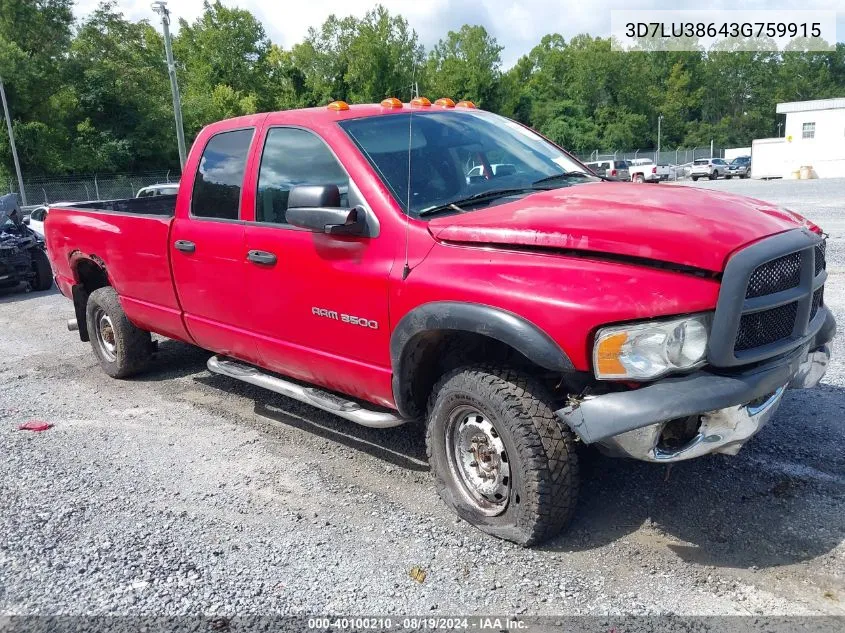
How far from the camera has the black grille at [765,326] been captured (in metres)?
2.96

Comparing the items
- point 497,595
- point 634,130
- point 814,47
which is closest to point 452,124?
point 497,595

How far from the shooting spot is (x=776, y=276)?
304cm

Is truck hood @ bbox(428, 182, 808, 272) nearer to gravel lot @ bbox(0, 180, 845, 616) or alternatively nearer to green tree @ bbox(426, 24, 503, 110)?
gravel lot @ bbox(0, 180, 845, 616)

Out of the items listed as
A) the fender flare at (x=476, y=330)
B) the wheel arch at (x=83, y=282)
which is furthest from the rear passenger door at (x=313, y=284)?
the wheel arch at (x=83, y=282)

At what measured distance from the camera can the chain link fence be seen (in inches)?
1357

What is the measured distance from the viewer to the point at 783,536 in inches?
131

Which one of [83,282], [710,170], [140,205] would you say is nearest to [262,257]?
[83,282]

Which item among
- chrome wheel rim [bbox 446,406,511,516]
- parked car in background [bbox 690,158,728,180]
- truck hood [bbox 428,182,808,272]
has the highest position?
truck hood [bbox 428,182,808,272]

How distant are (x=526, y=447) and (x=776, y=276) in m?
1.24

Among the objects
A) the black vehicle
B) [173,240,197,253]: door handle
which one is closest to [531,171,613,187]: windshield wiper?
[173,240,197,253]: door handle

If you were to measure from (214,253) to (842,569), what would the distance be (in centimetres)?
373

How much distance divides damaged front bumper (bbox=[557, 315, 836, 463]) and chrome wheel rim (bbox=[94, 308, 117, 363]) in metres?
4.73

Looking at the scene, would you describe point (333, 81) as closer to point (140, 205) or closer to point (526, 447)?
point (140, 205)

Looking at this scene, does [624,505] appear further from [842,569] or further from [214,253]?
[214,253]
